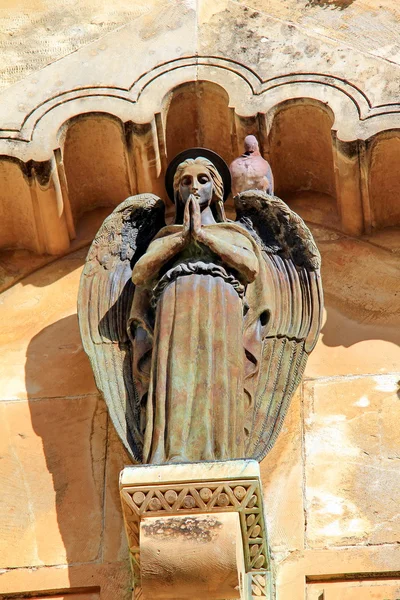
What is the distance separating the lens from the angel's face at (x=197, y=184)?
721 centimetres

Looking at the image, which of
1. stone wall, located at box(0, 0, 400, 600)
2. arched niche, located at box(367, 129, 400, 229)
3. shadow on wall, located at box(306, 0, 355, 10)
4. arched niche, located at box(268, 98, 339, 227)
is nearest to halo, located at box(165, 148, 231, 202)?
stone wall, located at box(0, 0, 400, 600)

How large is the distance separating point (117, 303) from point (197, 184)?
669 millimetres

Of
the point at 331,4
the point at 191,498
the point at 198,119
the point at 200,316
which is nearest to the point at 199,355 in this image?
the point at 200,316

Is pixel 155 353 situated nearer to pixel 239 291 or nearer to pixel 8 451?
pixel 239 291

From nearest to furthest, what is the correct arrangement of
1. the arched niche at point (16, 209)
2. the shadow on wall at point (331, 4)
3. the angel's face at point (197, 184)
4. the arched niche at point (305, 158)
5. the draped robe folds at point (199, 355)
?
the draped robe folds at point (199, 355) < the angel's face at point (197, 184) < the arched niche at point (16, 209) < the arched niche at point (305, 158) < the shadow on wall at point (331, 4)

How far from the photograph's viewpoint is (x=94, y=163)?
27.6 feet

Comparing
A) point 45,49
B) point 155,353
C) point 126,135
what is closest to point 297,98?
point 126,135

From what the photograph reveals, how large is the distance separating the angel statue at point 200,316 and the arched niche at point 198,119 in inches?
32.0

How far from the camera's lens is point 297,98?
8.23m

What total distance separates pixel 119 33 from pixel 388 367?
2659mm

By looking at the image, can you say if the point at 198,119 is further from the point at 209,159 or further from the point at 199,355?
the point at 199,355

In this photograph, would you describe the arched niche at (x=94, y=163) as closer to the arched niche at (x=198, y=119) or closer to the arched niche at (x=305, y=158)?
the arched niche at (x=198, y=119)

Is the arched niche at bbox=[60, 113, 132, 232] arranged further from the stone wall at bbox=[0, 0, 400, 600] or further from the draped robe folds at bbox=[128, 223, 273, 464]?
the draped robe folds at bbox=[128, 223, 273, 464]

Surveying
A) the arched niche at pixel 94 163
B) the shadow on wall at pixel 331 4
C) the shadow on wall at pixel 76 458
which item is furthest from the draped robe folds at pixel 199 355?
the shadow on wall at pixel 331 4
